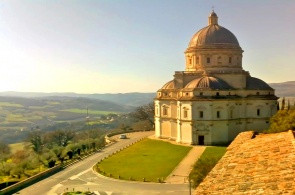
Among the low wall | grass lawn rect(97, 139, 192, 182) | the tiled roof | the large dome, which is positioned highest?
the large dome

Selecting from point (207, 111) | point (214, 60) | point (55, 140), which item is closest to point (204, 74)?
point (214, 60)

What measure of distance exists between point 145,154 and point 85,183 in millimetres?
15411

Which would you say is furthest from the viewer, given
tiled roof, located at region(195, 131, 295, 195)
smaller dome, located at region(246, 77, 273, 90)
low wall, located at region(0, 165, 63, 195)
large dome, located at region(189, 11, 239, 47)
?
large dome, located at region(189, 11, 239, 47)

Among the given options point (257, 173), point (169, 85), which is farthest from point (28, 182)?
point (257, 173)

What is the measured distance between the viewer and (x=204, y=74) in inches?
2453

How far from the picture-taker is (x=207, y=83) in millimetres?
57219

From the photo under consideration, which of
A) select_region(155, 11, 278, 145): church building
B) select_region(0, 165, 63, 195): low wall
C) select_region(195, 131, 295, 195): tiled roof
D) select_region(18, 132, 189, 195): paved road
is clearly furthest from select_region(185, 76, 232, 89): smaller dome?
select_region(195, 131, 295, 195): tiled roof

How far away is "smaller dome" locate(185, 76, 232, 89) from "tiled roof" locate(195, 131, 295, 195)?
151ft

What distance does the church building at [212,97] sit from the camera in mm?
57031

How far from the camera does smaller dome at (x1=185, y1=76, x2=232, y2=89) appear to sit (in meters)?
57.1

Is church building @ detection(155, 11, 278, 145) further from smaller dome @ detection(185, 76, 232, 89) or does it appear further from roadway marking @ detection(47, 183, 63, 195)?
roadway marking @ detection(47, 183, 63, 195)

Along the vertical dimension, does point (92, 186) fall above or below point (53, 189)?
above

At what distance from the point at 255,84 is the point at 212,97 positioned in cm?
1077

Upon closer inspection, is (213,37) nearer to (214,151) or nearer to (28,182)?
(214,151)
